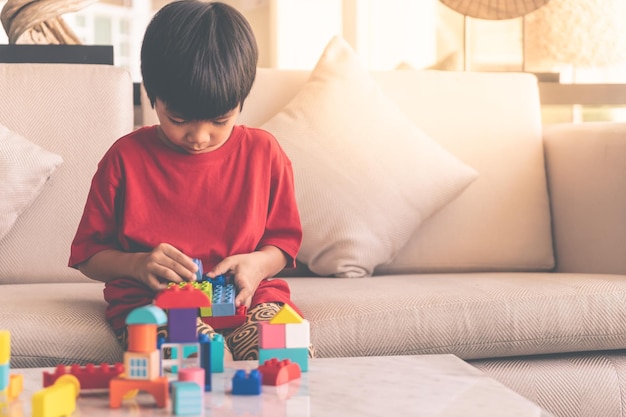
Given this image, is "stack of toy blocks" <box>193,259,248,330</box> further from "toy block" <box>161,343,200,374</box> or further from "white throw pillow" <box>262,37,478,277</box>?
"white throw pillow" <box>262,37,478,277</box>

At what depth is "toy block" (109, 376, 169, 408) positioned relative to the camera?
2.91ft

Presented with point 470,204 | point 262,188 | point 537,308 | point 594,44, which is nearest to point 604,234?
point 470,204

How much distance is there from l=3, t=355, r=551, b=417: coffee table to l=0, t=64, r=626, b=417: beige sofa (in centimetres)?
42

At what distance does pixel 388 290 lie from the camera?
165 centimetres

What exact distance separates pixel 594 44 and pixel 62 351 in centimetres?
230

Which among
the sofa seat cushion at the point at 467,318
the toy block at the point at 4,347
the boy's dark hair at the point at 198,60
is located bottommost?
the sofa seat cushion at the point at 467,318

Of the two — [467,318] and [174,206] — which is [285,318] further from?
[467,318]

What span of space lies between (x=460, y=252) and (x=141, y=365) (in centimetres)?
130

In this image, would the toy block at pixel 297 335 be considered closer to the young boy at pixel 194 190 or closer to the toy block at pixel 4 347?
the young boy at pixel 194 190

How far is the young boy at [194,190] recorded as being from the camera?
129cm

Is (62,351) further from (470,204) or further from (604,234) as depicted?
(604,234)

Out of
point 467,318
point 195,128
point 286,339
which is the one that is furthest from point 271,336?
point 467,318

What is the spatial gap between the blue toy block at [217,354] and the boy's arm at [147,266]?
0.23 m

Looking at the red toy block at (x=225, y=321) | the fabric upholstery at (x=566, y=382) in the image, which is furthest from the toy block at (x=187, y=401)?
the fabric upholstery at (x=566, y=382)
